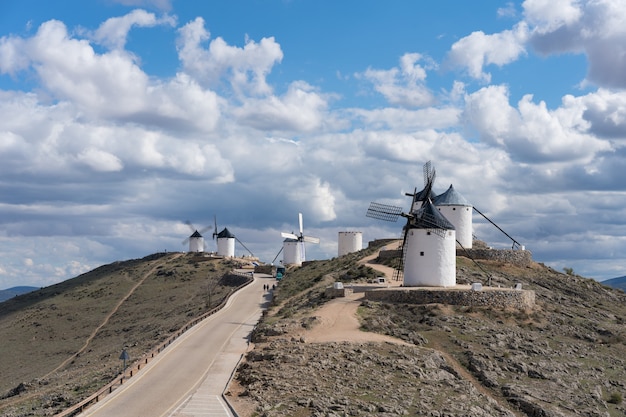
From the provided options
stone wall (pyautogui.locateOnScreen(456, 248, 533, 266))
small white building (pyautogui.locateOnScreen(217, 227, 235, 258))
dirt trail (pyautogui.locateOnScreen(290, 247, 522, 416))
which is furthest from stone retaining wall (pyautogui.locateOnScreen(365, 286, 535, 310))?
small white building (pyautogui.locateOnScreen(217, 227, 235, 258))

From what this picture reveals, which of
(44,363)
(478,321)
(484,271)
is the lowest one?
(44,363)

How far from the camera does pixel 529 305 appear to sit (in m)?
47.8

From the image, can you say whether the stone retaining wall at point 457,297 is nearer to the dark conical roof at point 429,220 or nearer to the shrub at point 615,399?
the dark conical roof at point 429,220

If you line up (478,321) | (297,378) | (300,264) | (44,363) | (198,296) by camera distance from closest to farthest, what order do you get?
(297,378) → (478,321) → (44,363) → (198,296) → (300,264)

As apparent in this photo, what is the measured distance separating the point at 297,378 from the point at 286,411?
4.03 m

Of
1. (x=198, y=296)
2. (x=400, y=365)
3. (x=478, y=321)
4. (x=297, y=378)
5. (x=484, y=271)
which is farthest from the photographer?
(x=198, y=296)

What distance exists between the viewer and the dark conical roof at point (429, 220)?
49219 mm

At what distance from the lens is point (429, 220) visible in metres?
49.3

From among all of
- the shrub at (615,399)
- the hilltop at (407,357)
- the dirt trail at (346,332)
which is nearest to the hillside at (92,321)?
the hilltop at (407,357)

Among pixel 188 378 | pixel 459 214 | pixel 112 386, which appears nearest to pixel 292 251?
pixel 459 214

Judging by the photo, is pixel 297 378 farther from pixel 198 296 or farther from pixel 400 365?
pixel 198 296

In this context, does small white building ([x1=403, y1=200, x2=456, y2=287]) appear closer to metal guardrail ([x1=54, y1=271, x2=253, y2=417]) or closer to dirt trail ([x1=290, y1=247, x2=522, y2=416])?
dirt trail ([x1=290, y1=247, x2=522, y2=416])

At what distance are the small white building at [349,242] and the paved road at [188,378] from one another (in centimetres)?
4096

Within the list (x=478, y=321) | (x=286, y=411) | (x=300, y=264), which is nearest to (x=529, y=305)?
(x=478, y=321)
